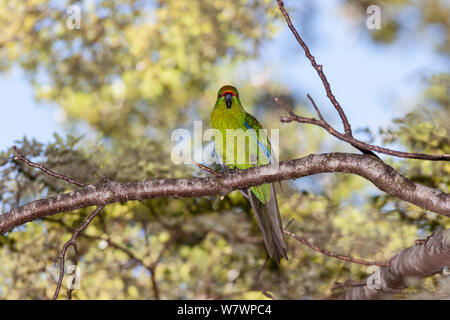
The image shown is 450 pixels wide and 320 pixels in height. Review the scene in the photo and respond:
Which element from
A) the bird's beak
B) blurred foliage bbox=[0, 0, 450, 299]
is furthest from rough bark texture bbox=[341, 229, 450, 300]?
the bird's beak

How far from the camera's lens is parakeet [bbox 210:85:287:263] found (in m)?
3.16

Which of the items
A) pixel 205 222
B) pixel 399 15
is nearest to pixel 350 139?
pixel 205 222

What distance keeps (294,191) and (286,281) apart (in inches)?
33.2

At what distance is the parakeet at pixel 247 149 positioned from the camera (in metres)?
3.16

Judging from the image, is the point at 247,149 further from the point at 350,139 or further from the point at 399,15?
the point at 399,15

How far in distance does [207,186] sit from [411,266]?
1.39m

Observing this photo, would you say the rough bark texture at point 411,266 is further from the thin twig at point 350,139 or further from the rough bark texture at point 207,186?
the thin twig at point 350,139

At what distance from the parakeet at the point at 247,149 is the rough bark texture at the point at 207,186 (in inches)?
25.3

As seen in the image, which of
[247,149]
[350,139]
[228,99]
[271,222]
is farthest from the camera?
[228,99]

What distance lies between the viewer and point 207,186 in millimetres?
2559

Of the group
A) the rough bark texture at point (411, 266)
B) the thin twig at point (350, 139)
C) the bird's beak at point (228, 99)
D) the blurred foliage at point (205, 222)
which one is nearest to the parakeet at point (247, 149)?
the bird's beak at point (228, 99)
